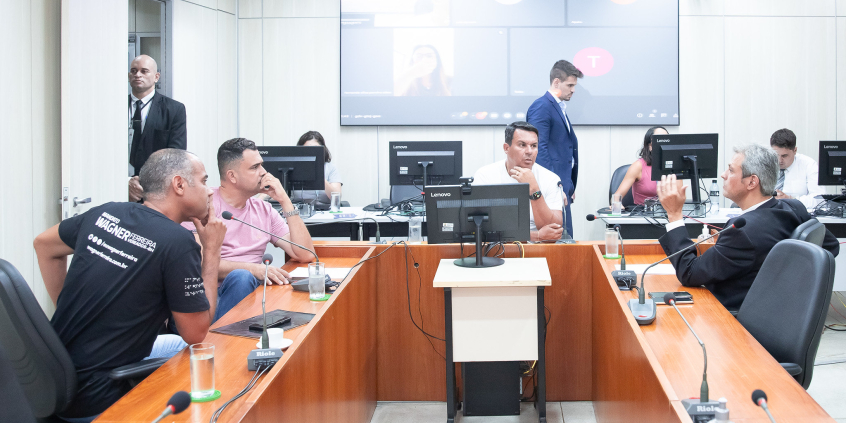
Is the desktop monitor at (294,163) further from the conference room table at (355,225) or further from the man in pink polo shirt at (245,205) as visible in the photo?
the man in pink polo shirt at (245,205)

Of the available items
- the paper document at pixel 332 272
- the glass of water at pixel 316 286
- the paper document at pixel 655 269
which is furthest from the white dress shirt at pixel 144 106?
→ the paper document at pixel 655 269

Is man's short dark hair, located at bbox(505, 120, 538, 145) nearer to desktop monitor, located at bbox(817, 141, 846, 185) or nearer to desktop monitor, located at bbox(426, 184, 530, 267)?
desktop monitor, located at bbox(426, 184, 530, 267)

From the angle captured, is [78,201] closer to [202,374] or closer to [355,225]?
[355,225]

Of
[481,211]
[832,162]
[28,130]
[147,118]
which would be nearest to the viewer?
[481,211]

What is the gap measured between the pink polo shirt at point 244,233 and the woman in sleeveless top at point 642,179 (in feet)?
9.19

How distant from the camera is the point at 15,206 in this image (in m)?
3.11

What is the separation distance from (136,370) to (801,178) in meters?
4.84

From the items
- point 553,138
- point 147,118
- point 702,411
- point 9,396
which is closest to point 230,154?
point 147,118

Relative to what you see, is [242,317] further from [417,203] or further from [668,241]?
[417,203]

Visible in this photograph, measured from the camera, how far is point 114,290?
5.62ft

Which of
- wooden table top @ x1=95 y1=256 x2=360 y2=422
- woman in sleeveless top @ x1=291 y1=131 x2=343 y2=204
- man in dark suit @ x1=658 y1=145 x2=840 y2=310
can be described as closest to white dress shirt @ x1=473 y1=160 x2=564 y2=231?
man in dark suit @ x1=658 y1=145 x2=840 y2=310

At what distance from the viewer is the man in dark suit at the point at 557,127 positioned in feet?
14.5

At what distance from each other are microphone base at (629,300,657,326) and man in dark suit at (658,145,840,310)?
1.30 ft

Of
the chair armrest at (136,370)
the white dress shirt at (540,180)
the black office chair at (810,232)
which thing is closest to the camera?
the chair armrest at (136,370)
